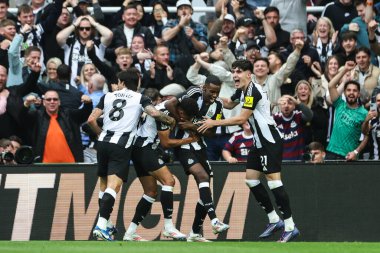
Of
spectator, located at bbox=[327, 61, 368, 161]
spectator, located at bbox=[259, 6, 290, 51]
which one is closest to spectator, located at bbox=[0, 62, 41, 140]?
spectator, located at bbox=[259, 6, 290, 51]

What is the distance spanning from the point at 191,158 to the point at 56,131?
3.29m

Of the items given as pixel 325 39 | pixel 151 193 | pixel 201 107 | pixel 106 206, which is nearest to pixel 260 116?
pixel 201 107

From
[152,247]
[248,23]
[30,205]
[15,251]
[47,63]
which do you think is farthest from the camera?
[248,23]

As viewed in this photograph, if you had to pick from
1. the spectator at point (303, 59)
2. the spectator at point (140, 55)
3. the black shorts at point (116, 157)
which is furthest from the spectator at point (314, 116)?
the black shorts at point (116, 157)

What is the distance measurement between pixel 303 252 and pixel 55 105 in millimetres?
6726

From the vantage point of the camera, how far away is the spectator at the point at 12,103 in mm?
19328

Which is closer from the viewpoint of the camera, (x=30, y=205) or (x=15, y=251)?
(x=15, y=251)

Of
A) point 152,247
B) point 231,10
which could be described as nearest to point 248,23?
point 231,10

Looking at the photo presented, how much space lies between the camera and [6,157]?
18344mm

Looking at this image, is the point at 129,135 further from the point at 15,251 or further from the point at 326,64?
the point at 326,64

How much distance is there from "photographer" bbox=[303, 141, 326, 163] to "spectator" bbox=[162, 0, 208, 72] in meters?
3.59

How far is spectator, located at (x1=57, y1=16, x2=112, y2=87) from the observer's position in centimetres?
2119

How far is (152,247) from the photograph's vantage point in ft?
46.6

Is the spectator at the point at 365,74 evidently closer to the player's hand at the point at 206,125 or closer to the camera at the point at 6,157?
the player's hand at the point at 206,125
